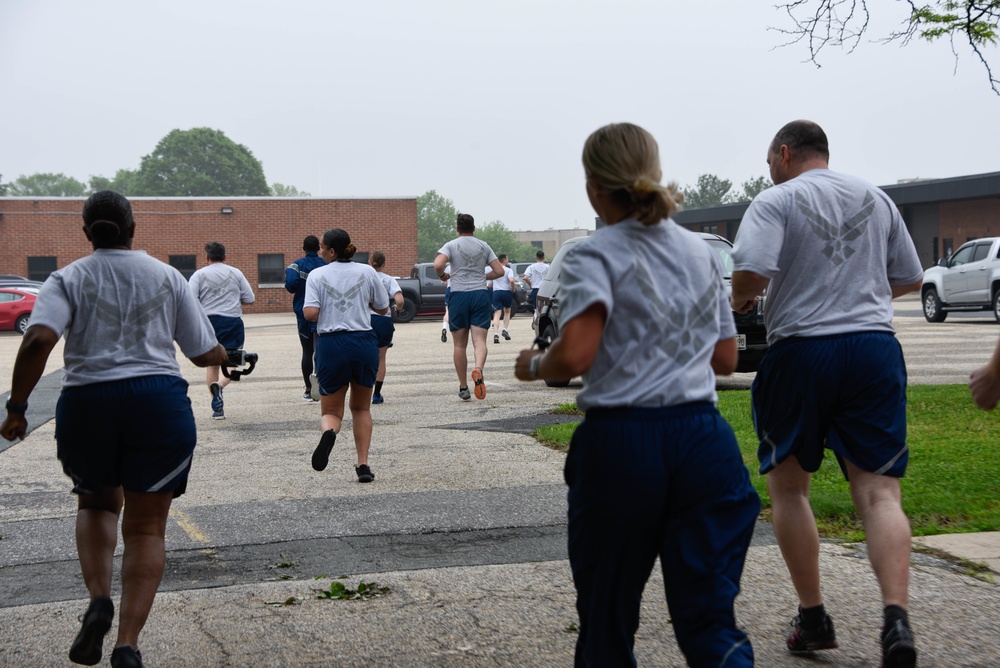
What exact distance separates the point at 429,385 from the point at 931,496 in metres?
8.72

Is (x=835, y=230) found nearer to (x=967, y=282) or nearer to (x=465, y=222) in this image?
(x=465, y=222)

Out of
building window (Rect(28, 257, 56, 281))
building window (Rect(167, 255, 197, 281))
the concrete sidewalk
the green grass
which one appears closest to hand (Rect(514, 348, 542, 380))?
the concrete sidewalk

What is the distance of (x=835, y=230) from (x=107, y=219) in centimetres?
266

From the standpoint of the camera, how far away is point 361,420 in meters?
7.73

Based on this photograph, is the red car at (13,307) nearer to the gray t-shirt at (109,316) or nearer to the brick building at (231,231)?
the brick building at (231,231)

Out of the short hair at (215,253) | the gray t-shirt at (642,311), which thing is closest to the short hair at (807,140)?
the gray t-shirt at (642,311)

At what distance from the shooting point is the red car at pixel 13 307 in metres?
31.8

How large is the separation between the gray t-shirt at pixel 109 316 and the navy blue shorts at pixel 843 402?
2232 mm

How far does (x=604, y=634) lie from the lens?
280 cm

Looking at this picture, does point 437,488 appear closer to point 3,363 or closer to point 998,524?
point 998,524

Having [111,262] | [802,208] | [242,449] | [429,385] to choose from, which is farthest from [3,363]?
[802,208]

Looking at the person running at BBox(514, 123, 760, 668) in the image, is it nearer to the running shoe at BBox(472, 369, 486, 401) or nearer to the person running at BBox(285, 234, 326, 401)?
the person running at BBox(285, 234, 326, 401)

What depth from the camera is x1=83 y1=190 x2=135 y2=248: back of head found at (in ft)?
13.2

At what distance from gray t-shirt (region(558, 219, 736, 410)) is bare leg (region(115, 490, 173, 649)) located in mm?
1908
